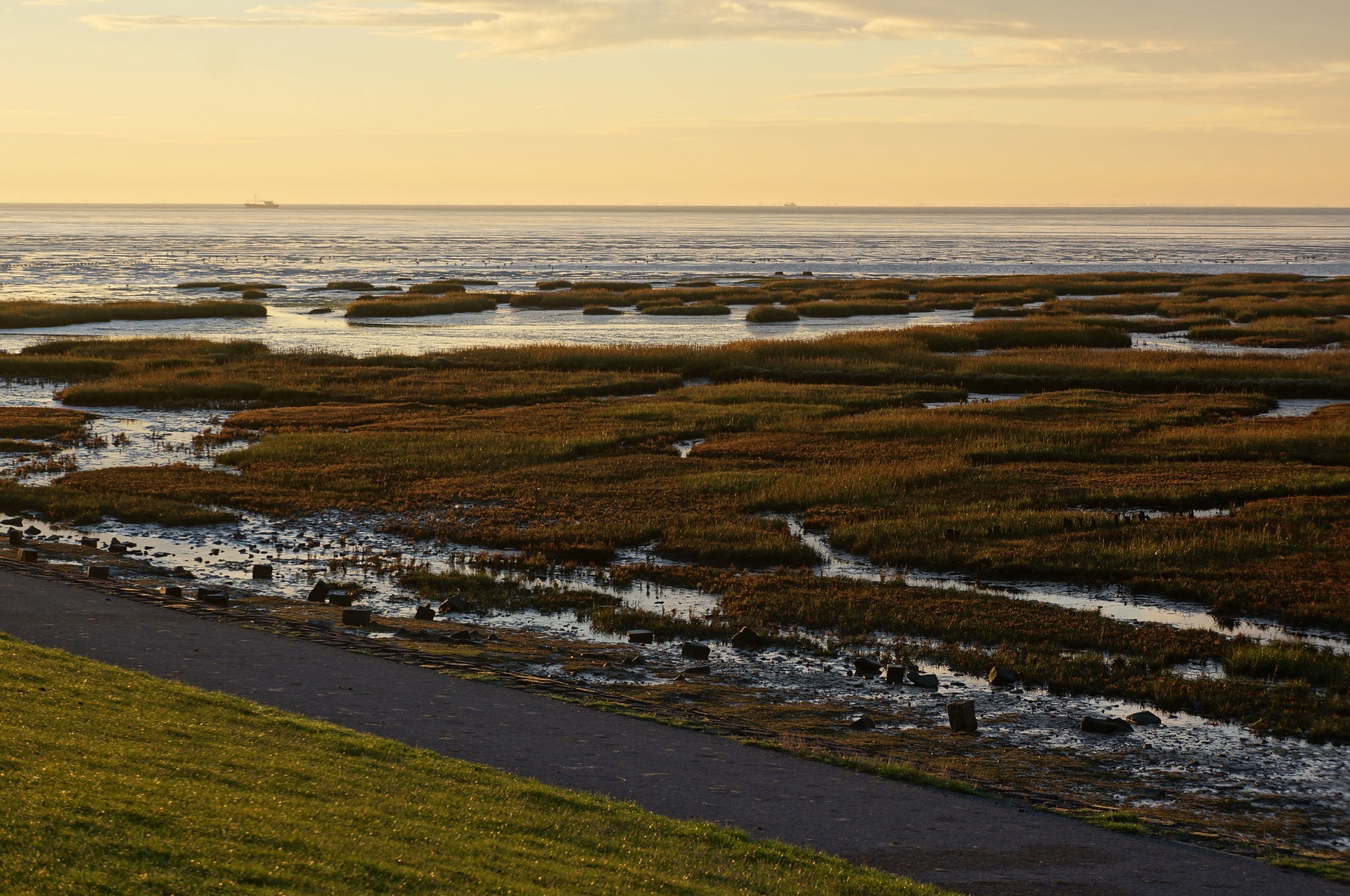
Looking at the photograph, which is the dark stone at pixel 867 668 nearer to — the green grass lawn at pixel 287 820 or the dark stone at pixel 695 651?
the dark stone at pixel 695 651

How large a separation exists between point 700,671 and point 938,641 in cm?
419

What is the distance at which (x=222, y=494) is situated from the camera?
31.0 meters

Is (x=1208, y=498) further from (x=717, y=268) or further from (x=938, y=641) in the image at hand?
(x=717, y=268)

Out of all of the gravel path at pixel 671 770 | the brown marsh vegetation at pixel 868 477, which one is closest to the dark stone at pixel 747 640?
the brown marsh vegetation at pixel 868 477

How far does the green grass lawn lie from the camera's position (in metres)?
8.24

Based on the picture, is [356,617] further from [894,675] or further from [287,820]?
[287,820]

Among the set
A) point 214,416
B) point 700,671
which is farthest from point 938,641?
point 214,416

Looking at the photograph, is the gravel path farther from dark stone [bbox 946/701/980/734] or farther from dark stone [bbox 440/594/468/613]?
dark stone [bbox 440/594/468/613]

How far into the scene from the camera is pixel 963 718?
51.5 ft

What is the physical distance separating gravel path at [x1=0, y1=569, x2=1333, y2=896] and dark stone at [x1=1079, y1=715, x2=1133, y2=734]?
3.40 m

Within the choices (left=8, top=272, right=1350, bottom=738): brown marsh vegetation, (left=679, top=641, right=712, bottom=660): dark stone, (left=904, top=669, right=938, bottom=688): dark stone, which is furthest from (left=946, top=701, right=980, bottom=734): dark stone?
(left=679, top=641, right=712, bottom=660): dark stone

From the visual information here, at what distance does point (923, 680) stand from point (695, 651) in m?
3.47

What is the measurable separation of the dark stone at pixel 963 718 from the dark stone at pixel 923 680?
5.54 ft

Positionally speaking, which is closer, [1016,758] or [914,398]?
[1016,758]
